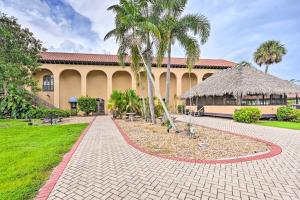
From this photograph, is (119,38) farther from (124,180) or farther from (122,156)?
(124,180)

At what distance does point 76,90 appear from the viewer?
29.3m

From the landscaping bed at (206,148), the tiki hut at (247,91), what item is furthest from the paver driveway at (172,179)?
the tiki hut at (247,91)

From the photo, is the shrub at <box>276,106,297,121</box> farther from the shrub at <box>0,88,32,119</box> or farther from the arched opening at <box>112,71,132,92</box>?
the shrub at <box>0,88,32,119</box>

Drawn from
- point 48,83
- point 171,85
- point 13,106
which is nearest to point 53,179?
point 13,106

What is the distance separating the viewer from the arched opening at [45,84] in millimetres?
27766

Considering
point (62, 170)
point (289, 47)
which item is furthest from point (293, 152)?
point (289, 47)

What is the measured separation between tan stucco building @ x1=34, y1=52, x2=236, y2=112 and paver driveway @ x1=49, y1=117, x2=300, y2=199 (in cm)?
2132

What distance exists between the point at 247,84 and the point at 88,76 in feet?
74.5

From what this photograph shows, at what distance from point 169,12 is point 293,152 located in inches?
424

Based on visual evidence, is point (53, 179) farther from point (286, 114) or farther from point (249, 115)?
point (286, 114)

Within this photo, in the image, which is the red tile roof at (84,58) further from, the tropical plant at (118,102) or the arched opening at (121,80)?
the tropical plant at (118,102)

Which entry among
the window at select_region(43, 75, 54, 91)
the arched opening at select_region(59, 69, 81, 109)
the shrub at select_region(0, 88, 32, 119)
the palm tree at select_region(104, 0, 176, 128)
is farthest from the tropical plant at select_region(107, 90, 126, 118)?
the window at select_region(43, 75, 54, 91)

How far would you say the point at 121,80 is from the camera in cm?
3077

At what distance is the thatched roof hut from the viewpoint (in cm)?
1725
